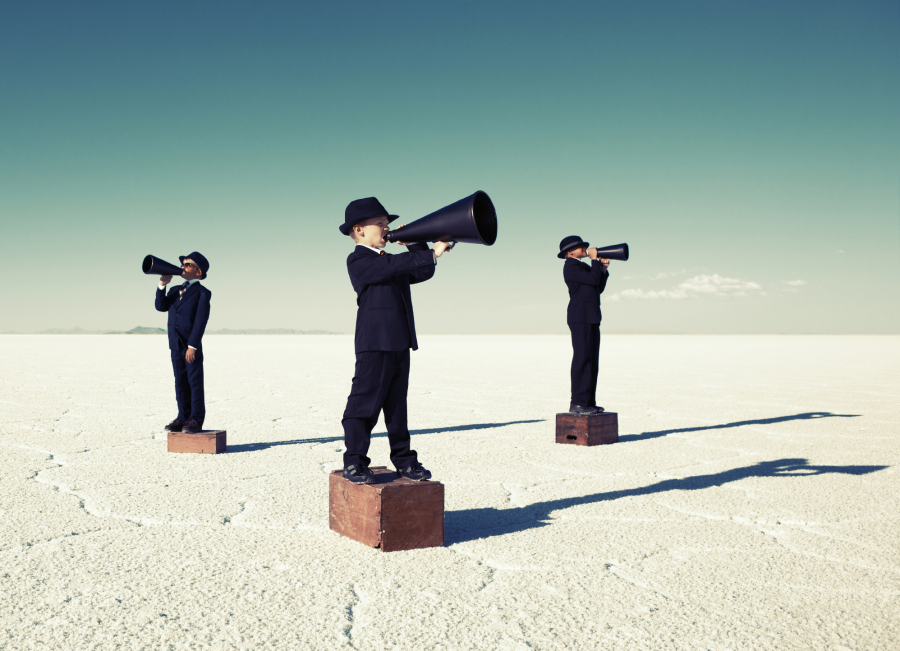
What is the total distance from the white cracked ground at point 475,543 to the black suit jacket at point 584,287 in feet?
3.38

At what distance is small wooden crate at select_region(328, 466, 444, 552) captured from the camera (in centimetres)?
255

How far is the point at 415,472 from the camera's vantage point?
273cm

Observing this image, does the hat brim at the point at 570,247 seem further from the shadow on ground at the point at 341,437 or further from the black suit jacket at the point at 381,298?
the black suit jacket at the point at 381,298

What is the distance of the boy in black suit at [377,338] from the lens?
8.95 feet

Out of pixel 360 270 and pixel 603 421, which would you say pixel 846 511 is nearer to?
pixel 603 421

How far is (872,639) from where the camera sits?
1883mm

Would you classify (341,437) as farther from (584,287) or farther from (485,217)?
(485,217)

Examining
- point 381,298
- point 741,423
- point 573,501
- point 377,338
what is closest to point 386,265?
point 381,298

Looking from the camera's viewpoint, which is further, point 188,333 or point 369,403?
point 188,333

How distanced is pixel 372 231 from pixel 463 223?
59 centimetres

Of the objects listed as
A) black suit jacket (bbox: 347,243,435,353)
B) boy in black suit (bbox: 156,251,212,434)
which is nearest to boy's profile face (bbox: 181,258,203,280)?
boy in black suit (bbox: 156,251,212,434)

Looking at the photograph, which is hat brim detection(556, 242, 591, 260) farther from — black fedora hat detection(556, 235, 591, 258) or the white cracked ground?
the white cracked ground

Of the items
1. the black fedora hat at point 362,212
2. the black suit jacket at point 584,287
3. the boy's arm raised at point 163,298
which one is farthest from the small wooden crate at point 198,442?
the black suit jacket at point 584,287

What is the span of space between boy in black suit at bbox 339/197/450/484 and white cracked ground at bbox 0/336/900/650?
394 millimetres
